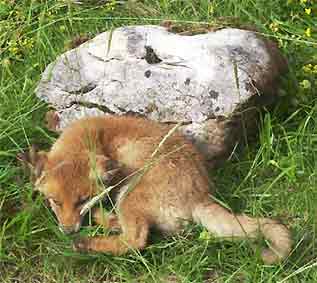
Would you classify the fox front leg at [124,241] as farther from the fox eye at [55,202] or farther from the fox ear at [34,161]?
the fox ear at [34,161]

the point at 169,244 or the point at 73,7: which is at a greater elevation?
the point at 73,7

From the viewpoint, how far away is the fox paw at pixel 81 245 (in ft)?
13.6

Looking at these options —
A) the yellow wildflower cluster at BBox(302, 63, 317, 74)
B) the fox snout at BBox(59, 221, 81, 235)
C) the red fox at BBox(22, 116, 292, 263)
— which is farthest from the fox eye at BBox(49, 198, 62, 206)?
the yellow wildflower cluster at BBox(302, 63, 317, 74)

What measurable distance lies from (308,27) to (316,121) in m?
0.88

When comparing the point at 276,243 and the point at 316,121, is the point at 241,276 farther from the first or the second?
the point at 316,121

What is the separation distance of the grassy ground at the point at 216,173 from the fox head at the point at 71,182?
84 mm

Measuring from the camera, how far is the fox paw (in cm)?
416

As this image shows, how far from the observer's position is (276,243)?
396 centimetres

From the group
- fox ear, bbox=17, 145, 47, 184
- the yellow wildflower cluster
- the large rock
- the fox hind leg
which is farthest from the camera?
the yellow wildflower cluster

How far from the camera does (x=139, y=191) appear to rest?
14.0ft

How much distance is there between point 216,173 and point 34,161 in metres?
1.06

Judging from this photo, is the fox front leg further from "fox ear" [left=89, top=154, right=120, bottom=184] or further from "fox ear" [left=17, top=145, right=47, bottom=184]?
"fox ear" [left=17, top=145, right=47, bottom=184]

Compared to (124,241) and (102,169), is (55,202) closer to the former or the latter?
(102,169)

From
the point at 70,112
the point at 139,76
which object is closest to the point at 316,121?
the point at 139,76
